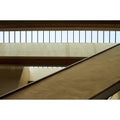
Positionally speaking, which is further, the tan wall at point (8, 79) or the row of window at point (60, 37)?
the row of window at point (60, 37)

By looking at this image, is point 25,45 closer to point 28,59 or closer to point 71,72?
point 28,59

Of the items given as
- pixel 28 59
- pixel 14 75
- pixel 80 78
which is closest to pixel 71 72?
pixel 80 78

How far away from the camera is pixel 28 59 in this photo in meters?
20.9

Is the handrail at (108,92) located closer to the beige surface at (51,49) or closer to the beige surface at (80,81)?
the beige surface at (80,81)

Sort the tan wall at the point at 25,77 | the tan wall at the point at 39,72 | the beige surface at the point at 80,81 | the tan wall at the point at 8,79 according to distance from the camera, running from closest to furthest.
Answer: the beige surface at the point at 80,81 → the tan wall at the point at 8,79 → the tan wall at the point at 25,77 → the tan wall at the point at 39,72

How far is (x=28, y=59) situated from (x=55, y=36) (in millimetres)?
6321

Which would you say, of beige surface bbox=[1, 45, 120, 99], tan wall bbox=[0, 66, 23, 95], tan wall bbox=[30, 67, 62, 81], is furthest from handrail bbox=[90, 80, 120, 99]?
tan wall bbox=[30, 67, 62, 81]

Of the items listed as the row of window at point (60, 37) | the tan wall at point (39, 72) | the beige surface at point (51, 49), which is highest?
the row of window at point (60, 37)

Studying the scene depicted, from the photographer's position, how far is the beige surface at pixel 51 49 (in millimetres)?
20703

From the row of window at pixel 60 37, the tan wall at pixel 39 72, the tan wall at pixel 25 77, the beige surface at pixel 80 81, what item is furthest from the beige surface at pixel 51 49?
the beige surface at pixel 80 81

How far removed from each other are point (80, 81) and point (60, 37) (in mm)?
18260

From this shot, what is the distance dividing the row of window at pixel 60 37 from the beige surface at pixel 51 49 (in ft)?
15.3

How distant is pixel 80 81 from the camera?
335 inches

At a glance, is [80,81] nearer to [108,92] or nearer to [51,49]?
[108,92]
